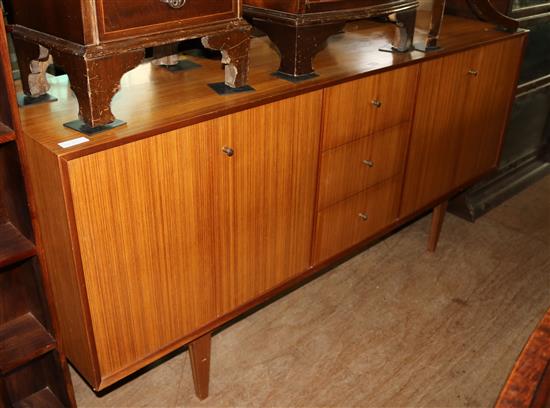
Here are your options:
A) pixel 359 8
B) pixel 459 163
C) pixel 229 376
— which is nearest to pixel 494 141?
pixel 459 163

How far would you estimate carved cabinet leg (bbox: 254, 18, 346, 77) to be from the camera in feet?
5.23

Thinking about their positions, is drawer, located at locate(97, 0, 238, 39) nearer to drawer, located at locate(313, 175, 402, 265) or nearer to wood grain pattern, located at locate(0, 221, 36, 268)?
wood grain pattern, located at locate(0, 221, 36, 268)

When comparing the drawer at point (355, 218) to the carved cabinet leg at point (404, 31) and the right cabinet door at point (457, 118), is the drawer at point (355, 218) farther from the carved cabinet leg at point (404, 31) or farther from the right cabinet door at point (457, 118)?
the carved cabinet leg at point (404, 31)

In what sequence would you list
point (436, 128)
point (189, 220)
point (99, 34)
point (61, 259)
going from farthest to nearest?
point (436, 128)
point (189, 220)
point (61, 259)
point (99, 34)

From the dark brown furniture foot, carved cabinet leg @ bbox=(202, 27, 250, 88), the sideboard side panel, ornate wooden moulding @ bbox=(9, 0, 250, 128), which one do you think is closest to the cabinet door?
carved cabinet leg @ bbox=(202, 27, 250, 88)

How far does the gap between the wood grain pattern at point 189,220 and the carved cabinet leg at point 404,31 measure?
0.49 m

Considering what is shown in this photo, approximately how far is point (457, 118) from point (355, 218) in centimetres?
57

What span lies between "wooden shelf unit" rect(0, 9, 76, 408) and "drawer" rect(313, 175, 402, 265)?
782 millimetres

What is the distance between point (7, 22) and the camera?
58.3 inches

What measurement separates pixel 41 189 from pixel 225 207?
425mm

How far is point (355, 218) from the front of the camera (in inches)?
76.2

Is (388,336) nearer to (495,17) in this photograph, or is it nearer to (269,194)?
(269,194)

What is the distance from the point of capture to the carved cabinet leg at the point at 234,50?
1.42m

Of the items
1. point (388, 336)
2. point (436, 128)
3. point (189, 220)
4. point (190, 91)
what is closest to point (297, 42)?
point (190, 91)
